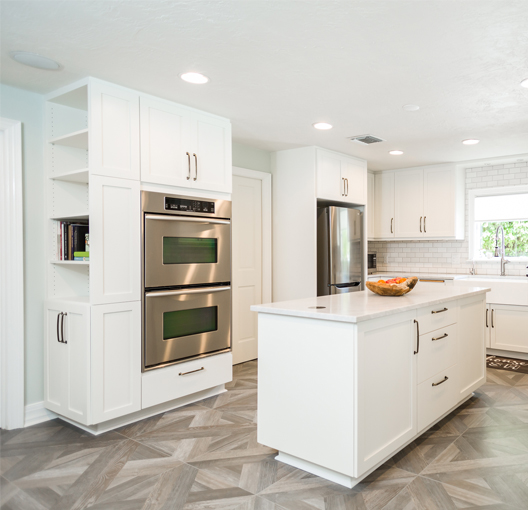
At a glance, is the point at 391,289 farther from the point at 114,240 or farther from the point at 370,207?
the point at 370,207

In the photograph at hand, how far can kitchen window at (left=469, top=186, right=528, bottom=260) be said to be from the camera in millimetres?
5547

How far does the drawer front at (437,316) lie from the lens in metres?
2.72

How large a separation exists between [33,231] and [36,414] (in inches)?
50.8

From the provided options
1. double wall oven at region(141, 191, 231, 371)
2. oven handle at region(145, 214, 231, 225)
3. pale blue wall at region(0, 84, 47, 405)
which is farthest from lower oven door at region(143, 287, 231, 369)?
pale blue wall at region(0, 84, 47, 405)

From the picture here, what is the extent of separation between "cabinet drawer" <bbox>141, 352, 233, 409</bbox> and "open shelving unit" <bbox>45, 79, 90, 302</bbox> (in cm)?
76

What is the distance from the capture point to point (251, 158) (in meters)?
4.87

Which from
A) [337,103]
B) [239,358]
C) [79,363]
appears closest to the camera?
[79,363]

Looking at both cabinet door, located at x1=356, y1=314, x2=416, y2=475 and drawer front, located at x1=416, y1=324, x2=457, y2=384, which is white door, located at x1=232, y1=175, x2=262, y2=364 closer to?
drawer front, located at x1=416, y1=324, x2=457, y2=384

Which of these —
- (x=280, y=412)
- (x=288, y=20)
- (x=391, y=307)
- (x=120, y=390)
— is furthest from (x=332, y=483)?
(x=288, y=20)

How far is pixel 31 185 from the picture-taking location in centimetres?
318

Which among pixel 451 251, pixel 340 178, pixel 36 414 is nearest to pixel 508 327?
pixel 451 251

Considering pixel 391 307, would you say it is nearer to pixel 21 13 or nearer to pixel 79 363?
pixel 79 363

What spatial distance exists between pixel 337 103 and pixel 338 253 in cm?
193

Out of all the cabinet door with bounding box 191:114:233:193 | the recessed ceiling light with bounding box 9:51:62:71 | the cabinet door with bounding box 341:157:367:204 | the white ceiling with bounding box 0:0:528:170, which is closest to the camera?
the white ceiling with bounding box 0:0:528:170
